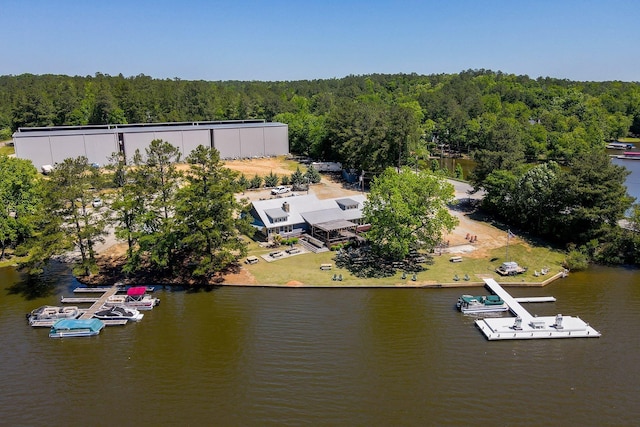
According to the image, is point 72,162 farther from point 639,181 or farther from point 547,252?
point 639,181

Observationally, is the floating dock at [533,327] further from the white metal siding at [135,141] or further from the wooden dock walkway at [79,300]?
the white metal siding at [135,141]

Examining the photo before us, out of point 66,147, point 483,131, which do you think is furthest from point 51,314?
point 483,131

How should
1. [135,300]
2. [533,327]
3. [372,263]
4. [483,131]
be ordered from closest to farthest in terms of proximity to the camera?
[533,327] < [135,300] < [372,263] < [483,131]

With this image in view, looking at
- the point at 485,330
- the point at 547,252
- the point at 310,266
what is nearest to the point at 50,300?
the point at 310,266

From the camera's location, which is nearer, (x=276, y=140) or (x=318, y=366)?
(x=318, y=366)

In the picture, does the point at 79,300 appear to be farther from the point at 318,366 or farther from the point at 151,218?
the point at 318,366

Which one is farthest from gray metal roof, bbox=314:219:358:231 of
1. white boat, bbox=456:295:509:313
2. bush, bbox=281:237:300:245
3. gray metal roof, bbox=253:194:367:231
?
white boat, bbox=456:295:509:313

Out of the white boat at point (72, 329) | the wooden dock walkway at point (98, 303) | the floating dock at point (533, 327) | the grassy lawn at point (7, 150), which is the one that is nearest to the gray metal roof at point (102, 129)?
the grassy lawn at point (7, 150)
